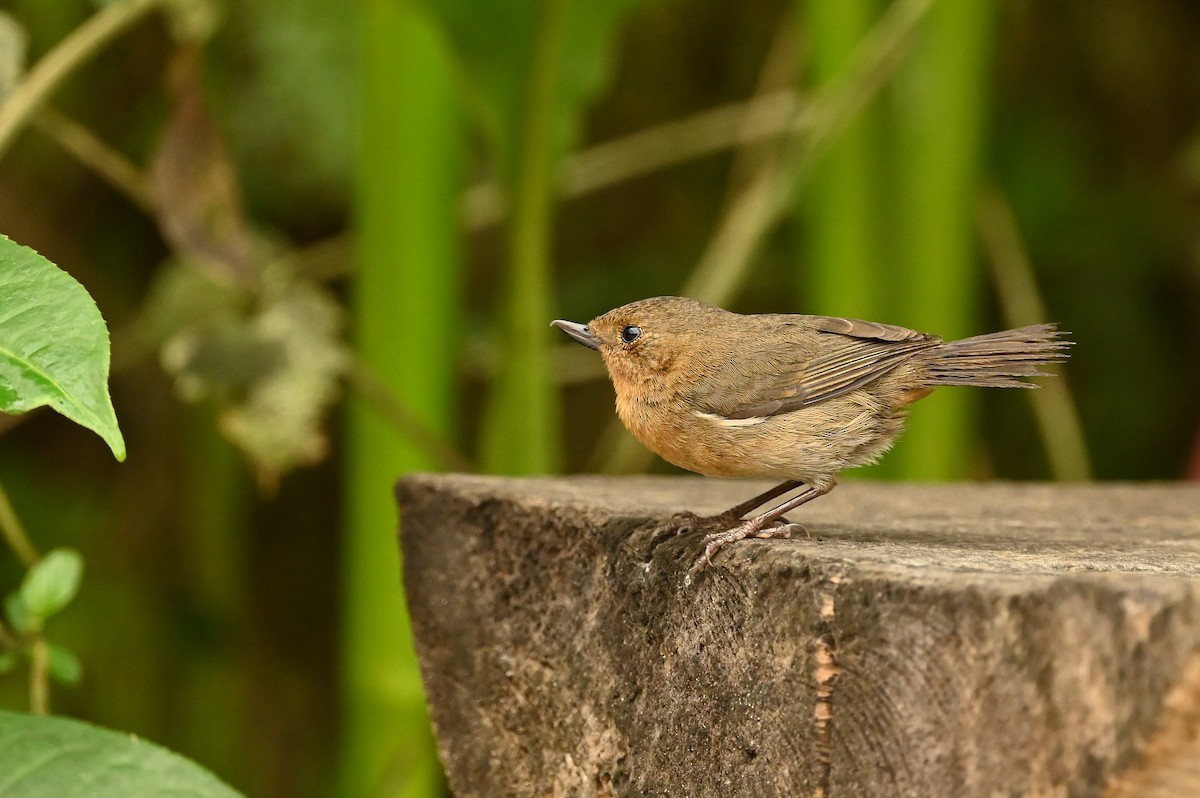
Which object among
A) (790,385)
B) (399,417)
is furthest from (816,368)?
(399,417)

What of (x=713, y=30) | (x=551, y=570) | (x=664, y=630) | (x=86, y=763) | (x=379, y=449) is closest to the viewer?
(x=86, y=763)

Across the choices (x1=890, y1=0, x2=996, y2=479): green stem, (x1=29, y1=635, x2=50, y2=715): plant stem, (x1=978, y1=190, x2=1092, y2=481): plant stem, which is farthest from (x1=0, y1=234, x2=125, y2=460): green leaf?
(x1=978, y1=190, x2=1092, y2=481): plant stem

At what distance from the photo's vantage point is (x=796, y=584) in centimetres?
159

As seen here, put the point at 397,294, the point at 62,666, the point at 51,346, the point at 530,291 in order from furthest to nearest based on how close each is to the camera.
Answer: the point at 397,294
the point at 530,291
the point at 62,666
the point at 51,346

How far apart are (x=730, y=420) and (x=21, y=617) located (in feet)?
3.63

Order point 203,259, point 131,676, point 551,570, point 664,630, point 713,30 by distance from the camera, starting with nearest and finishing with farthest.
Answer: point 664,630 < point 551,570 < point 203,259 < point 131,676 < point 713,30

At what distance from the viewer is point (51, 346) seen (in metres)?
1.38

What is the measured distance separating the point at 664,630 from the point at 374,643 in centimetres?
143

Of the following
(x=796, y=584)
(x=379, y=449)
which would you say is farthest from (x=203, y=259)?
(x=796, y=584)

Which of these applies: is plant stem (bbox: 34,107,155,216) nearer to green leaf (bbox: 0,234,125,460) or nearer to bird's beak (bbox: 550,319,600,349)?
bird's beak (bbox: 550,319,600,349)

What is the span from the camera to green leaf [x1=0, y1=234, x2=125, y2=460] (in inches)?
52.9

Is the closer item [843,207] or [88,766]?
[88,766]

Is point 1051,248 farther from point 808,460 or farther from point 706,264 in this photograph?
point 808,460

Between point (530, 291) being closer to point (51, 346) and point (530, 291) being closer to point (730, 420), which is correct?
point (730, 420)
